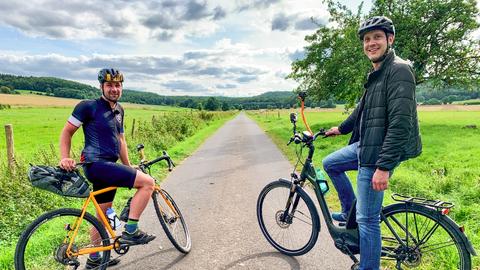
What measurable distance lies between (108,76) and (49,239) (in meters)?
2.23

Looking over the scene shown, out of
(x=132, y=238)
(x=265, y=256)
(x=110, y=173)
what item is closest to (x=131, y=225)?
(x=132, y=238)

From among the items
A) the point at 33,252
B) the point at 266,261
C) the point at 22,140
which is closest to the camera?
the point at 33,252

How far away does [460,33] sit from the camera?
21656 mm

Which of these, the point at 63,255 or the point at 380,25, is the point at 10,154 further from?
the point at 380,25

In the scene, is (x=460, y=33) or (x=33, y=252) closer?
(x=33, y=252)

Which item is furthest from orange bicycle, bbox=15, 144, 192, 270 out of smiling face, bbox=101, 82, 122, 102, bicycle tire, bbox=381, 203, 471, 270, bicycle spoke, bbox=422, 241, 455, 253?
bicycle spoke, bbox=422, 241, 455, 253

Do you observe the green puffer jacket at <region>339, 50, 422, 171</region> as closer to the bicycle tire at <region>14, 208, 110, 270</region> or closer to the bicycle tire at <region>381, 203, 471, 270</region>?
the bicycle tire at <region>381, 203, 471, 270</region>

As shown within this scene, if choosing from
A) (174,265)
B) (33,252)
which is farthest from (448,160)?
(33,252)

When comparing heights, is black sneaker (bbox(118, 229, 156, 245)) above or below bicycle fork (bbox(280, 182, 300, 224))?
below

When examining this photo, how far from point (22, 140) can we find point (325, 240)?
29.1 metres

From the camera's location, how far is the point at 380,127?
283 centimetres

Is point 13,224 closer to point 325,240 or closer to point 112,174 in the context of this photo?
point 112,174

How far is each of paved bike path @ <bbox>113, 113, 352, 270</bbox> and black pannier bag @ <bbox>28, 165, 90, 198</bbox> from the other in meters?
1.20

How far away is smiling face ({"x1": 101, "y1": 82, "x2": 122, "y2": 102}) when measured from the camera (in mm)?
3826
